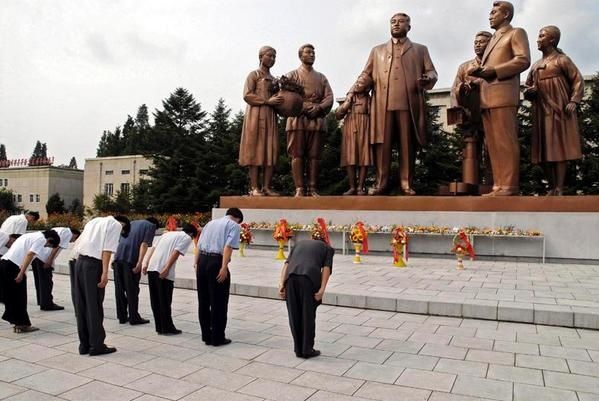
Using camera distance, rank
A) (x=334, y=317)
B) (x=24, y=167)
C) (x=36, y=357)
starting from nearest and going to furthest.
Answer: (x=36, y=357)
(x=334, y=317)
(x=24, y=167)

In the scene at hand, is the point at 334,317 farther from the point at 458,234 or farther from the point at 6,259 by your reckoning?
the point at 458,234

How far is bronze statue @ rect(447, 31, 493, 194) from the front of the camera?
432 inches

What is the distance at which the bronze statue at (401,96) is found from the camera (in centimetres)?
1125

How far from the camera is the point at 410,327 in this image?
5.31 m

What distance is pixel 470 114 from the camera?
11477mm

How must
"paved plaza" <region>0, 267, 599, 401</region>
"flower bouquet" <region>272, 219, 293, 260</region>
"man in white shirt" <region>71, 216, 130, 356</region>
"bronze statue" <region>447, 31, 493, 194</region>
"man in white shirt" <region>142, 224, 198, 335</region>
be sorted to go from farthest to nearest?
"bronze statue" <region>447, 31, 493, 194</region> < "flower bouquet" <region>272, 219, 293, 260</region> < "man in white shirt" <region>142, 224, 198, 335</region> < "man in white shirt" <region>71, 216, 130, 356</region> < "paved plaza" <region>0, 267, 599, 401</region>

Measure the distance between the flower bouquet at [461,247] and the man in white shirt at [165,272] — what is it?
5.63m

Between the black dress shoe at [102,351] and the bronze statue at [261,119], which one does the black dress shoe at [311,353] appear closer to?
the black dress shoe at [102,351]

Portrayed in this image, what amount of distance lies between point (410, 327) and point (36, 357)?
3.63 metres

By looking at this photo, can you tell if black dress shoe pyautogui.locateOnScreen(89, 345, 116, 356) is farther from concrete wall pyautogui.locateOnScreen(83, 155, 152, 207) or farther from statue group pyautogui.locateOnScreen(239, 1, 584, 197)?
concrete wall pyautogui.locateOnScreen(83, 155, 152, 207)

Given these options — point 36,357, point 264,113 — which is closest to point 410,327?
point 36,357

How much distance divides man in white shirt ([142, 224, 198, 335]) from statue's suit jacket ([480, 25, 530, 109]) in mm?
7562

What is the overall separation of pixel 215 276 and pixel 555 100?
28.7 ft

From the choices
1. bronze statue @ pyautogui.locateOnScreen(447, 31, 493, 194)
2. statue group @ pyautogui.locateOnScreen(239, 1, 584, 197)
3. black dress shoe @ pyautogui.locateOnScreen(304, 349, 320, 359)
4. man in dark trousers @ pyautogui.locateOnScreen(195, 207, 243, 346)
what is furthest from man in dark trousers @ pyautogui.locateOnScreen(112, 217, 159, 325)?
bronze statue @ pyautogui.locateOnScreen(447, 31, 493, 194)
